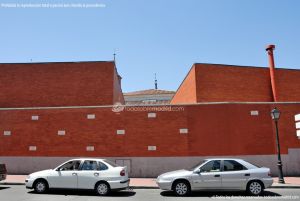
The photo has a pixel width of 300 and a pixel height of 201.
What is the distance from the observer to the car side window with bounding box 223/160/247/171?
1209cm

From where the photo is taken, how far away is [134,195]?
12.1m

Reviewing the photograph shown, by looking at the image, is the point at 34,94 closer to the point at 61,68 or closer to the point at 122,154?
the point at 61,68

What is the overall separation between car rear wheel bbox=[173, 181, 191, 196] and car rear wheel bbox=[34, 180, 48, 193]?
5259 millimetres

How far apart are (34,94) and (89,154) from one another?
768 centimetres

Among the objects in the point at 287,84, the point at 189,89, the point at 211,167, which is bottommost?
the point at 211,167

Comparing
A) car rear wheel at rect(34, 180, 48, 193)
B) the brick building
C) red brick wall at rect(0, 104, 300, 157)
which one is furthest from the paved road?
red brick wall at rect(0, 104, 300, 157)

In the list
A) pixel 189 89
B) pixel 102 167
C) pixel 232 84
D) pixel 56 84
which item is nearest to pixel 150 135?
pixel 102 167

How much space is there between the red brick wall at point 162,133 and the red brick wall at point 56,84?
3.91 metres

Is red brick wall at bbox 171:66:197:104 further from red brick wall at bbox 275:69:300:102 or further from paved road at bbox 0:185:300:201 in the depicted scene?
paved road at bbox 0:185:300:201

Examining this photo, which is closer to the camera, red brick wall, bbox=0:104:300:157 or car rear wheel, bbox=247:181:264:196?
car rear wheel, bbox=247:181:264:196

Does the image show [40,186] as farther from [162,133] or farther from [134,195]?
[162,133]

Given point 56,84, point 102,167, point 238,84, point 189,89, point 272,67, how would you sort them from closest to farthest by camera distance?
point 102,167
point 56,84
point 238,84
point 272,67
point 189,89

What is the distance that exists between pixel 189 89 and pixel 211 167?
1335cm

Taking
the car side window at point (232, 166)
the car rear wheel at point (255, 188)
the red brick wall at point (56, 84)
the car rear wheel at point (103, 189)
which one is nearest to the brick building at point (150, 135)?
the red brick wall at point (56, 84)
